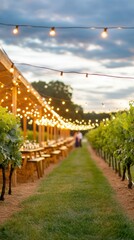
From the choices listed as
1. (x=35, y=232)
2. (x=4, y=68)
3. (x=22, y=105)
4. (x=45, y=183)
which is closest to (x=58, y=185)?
(x=45, y=183)

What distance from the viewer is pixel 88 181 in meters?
13.1

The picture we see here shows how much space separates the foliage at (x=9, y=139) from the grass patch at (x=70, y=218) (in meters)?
0.91

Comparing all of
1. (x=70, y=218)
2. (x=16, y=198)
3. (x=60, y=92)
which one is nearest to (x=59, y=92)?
(x=60, y=92)

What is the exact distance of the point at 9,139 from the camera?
9445 millimetres

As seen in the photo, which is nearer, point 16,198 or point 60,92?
point 16,198

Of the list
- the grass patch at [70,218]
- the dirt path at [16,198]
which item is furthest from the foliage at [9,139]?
the grass patch at [70,218]

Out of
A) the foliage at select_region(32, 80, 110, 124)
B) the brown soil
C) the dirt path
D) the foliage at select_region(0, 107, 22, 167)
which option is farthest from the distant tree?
the foliage at select_region(0, 107, 22, 167)

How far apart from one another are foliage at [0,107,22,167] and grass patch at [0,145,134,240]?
91 centimetres

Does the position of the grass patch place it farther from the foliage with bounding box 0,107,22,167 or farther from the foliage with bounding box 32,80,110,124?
the foliage with bounding box 32,80,110,124

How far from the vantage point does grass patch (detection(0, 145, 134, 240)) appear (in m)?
6.47

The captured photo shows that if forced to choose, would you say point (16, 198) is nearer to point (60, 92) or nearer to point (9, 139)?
point (9, 139)

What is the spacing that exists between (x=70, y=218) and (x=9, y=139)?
2524 mm

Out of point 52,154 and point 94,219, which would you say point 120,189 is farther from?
point 52,154

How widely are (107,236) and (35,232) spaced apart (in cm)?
98
